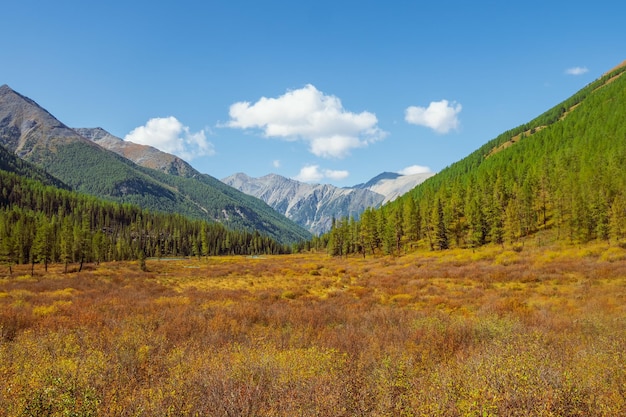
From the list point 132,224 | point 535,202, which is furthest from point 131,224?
point 535,202

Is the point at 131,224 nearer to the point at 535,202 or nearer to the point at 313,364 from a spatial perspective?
the point at 535,202

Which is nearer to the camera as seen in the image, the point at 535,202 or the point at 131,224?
the point at 535,202

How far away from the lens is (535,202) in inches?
2968

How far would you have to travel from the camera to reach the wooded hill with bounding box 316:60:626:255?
5584 cm

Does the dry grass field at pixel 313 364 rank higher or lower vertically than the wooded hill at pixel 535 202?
lower

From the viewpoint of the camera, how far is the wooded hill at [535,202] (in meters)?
55.8

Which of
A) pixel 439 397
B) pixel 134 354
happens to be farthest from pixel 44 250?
pixel 439 397

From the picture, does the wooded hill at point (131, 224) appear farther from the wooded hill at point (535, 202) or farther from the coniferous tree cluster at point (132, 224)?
the wooded hill at point (535, 202)

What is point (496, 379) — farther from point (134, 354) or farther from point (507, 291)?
point (507, 291)

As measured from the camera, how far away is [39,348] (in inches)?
337

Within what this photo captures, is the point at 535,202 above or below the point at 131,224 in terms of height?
below

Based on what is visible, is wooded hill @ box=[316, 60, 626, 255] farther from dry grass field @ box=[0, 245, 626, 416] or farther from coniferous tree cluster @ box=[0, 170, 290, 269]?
coniferous tree cluster @ box=[0, 170, 290, 269]

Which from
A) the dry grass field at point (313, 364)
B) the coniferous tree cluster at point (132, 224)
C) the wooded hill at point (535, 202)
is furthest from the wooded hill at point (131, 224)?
the dry grass field at point (313, 364)

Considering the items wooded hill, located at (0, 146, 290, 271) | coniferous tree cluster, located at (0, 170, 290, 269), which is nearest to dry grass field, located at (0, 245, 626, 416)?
wooded hill, located at (0, 146, 290, 271)
